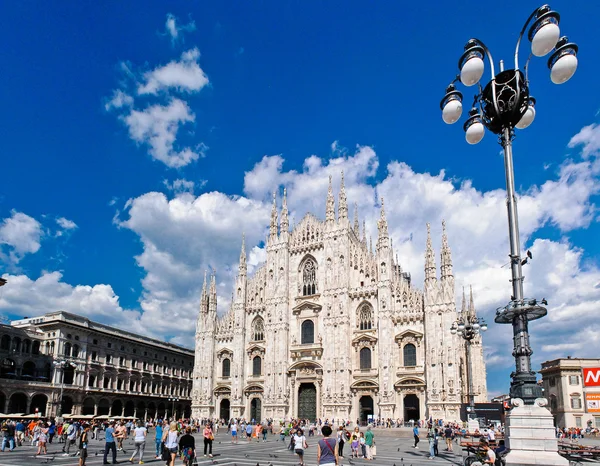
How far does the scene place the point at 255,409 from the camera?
5272cm

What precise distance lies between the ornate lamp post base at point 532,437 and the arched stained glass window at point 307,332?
38.1 metres

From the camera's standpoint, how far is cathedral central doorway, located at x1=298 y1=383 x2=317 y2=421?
1940 inches

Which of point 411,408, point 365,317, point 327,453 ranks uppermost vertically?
point 365,317

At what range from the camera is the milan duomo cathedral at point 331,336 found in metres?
44.2

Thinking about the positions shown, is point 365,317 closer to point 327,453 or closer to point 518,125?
point 518,125

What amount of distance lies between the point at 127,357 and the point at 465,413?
48774mm

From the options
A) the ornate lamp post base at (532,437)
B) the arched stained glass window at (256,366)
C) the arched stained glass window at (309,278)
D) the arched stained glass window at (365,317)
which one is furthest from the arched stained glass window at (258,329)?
the ornate lamp post base at (532,437)

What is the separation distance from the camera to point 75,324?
56.5 meters

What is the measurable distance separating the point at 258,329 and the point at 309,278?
318 inches

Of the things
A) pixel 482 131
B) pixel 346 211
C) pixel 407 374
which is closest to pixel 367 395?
pixel 407 374

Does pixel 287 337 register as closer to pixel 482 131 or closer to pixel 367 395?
pixel 367 395

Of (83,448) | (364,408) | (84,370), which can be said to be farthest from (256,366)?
(83,448)

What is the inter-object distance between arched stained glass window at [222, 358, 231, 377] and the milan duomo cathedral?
107mm

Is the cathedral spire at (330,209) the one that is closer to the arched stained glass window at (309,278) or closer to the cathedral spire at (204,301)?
the arched stained glass window at (309,278)
